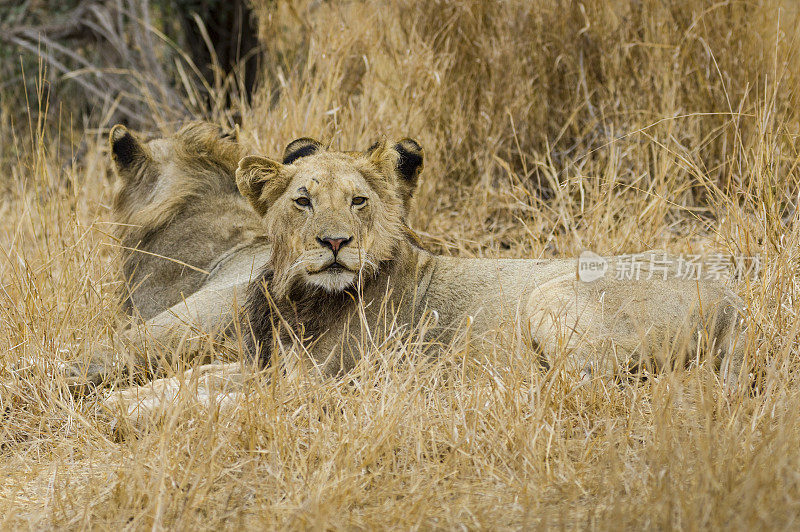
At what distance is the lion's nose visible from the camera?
3.19 m

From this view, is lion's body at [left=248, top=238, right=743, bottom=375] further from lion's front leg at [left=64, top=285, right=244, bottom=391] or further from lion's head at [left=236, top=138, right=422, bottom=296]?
lion's front leg at [left=64, top=285, right=244, bottom=391]

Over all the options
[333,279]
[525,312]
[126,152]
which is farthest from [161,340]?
[525,312]

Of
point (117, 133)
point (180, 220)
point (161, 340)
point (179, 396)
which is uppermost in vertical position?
point (117, 133)

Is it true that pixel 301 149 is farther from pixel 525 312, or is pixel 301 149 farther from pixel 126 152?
pixel 126 152

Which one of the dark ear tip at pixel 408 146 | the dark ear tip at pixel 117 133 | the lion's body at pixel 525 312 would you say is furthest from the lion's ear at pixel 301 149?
the dark ear tip at pixel 117 133

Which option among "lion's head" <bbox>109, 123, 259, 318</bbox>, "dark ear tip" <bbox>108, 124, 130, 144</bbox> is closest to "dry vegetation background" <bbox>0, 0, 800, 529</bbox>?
"lion's head" <bbox>109, 123, 259, 318</bbox>

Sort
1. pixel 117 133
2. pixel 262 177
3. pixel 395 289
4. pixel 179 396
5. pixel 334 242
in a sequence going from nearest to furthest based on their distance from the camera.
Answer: pixel 179 396 → pixel 334 242 → pixel 262 177 → pixel 395 289 → pixel 117 133

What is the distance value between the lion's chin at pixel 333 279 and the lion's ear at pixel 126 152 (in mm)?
1732

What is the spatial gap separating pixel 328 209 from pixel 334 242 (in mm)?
148

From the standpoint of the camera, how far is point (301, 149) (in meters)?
3.70

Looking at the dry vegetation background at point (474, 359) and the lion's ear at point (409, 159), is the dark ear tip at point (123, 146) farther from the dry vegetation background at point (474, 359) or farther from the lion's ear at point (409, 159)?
the lion's ear at point (409, 159)

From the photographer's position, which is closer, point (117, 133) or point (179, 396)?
point (179, 396)

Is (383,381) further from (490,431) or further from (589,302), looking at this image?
(589,302)

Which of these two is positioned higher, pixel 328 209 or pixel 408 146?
pixel 408 146
